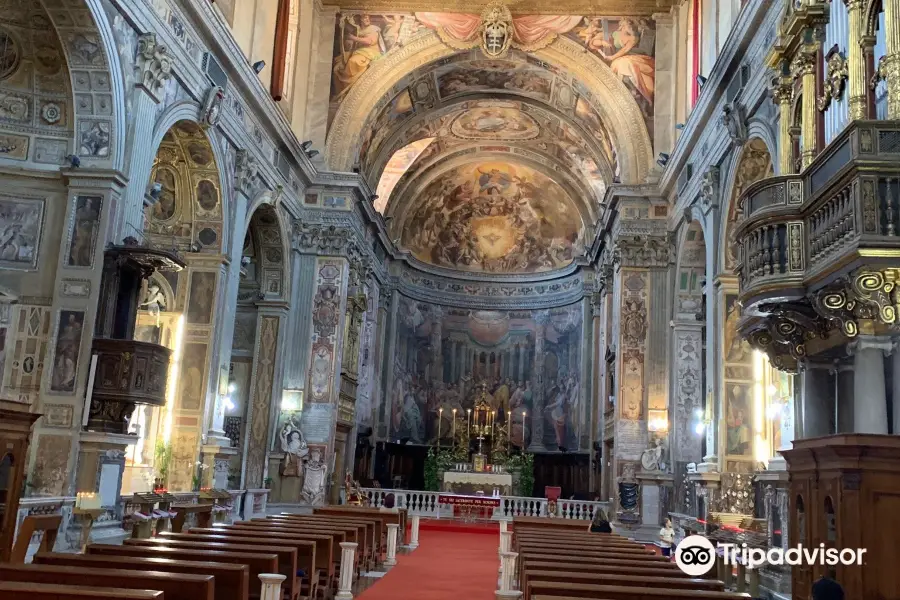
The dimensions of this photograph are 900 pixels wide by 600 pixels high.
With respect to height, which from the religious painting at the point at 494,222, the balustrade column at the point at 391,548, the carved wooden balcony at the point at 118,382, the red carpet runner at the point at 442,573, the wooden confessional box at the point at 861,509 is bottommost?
the red carpet runner at the point at 442,573

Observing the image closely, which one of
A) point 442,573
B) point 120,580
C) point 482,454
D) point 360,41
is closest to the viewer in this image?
point 120,580

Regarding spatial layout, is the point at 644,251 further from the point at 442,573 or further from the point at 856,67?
the point at 856,67

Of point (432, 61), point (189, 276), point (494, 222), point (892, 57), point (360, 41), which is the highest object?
point (360, 41)

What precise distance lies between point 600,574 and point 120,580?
4.00 meters

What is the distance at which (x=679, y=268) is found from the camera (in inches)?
848

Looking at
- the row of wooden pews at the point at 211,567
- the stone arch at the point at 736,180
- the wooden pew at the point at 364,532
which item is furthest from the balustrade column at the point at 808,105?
the wooden pew at the point at 364,532

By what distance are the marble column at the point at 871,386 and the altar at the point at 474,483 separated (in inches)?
727

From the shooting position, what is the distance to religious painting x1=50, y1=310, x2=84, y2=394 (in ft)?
38.1

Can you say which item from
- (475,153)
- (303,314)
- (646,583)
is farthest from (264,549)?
(475,153)

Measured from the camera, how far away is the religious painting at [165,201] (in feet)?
55.9

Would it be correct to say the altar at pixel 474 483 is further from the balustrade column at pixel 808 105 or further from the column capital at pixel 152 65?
the balustrade column at pixel 808 105

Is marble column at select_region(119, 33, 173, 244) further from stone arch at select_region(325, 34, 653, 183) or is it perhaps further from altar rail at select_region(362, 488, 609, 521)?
altar rail at select_region(362, 488, 609, 521)

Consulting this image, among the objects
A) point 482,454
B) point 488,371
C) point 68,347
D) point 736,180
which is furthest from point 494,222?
point 68,347

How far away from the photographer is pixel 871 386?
28.4 ft
